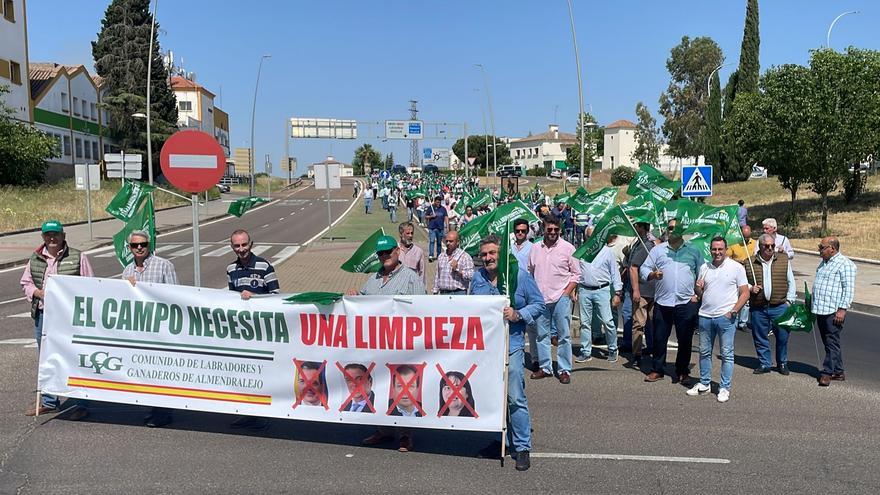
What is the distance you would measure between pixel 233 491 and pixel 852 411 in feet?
18.5

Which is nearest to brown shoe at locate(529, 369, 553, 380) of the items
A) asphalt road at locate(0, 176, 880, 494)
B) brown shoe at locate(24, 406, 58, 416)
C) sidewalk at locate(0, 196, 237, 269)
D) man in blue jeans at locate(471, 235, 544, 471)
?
asphalt road at locate(0, 176, 880, 494)

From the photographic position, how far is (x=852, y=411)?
6.70 meters

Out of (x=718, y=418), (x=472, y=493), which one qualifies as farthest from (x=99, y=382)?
(x=718, y=418)

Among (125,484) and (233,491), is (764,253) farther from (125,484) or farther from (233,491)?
(125,484)

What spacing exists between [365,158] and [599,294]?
419ft

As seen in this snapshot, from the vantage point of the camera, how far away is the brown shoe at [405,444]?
5.60 meters

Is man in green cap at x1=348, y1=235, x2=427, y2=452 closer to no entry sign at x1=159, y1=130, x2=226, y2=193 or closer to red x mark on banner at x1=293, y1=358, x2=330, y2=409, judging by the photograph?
red x mark on banner at x1=293, y1=358, x2=330, y2=409

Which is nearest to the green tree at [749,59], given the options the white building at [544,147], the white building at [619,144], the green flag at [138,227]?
the green flag at [138,227]

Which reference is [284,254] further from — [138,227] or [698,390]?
[698,390]

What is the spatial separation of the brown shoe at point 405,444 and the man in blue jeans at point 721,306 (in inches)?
127

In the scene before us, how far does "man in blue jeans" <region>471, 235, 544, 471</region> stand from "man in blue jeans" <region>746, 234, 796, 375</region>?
3626 mm

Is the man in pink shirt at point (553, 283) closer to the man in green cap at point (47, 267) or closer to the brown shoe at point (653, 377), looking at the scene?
the brown shoe at point (653, 377)

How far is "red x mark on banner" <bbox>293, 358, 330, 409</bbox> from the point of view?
18.8ft

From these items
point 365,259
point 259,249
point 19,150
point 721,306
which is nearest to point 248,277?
point 365,259
